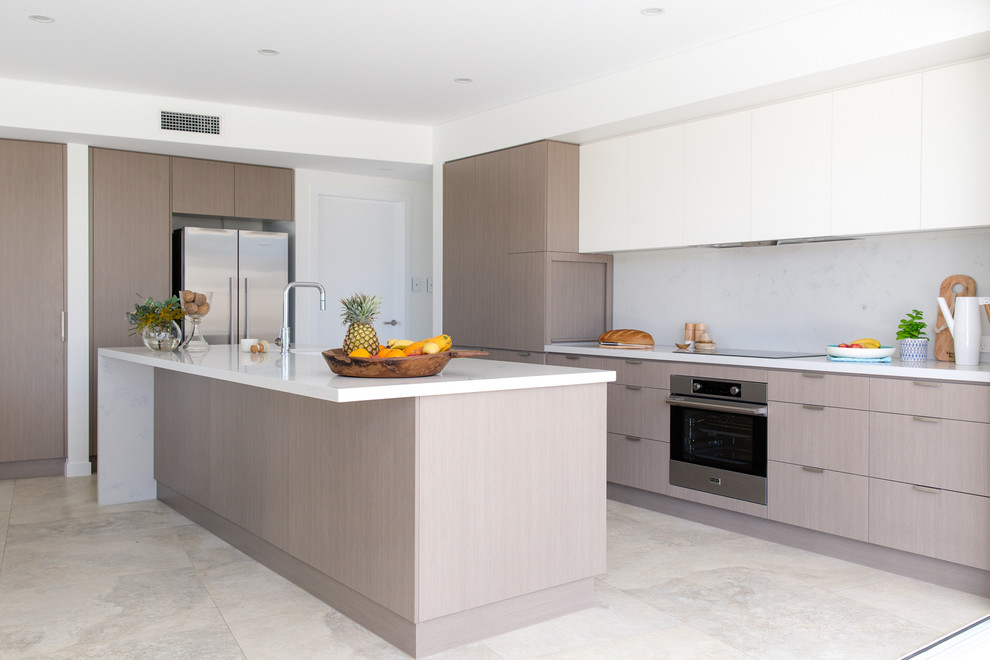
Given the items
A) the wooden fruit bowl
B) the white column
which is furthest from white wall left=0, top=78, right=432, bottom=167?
the wooden fruit bowl

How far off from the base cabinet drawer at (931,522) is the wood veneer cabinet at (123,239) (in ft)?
14.7

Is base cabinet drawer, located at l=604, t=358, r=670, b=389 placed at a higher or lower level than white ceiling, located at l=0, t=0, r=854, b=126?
lower

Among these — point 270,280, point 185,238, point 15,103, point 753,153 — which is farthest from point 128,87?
point 753,153

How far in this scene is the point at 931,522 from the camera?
3.21 m

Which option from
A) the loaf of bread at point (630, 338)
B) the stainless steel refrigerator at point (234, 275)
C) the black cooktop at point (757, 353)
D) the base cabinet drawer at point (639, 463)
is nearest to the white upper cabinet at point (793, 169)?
the black cooktop at point (757, 353)

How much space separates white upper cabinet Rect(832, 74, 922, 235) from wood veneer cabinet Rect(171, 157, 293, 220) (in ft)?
12.9

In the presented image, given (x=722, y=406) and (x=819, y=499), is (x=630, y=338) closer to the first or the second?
(x=722, y=406)

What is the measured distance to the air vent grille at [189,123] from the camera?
17.1 feet

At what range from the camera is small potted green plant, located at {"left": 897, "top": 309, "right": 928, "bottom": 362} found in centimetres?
361

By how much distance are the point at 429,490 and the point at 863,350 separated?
211cm

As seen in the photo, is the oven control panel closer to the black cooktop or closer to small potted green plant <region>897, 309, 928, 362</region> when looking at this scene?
the black cooktop

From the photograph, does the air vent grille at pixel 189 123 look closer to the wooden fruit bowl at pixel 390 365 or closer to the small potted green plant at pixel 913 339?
the wooden fruit bowl at pixel 390 365

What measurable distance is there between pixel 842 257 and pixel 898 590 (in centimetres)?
168

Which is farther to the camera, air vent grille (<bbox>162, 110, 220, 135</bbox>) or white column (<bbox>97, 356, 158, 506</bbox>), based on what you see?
air vent grille (<bbox>162, 110, 220, 135</bbox>)
